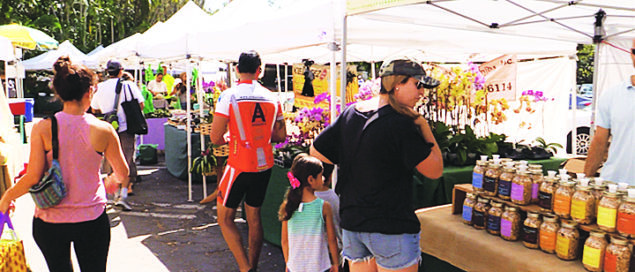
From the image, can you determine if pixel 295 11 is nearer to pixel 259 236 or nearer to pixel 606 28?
pixel 259 236

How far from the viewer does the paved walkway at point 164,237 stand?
4.41 meters

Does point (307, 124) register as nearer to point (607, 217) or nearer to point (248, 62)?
point (248, 62)

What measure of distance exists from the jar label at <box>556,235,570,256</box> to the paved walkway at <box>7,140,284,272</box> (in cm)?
242

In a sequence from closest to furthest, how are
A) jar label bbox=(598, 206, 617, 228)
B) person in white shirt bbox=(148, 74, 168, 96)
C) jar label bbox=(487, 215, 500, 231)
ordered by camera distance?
jar label bbox=(598, 206, 617, 228) → jar label bbox=(487, 215, 500, 231) → person in white shirt bbox=(148, 74, 168, 96)

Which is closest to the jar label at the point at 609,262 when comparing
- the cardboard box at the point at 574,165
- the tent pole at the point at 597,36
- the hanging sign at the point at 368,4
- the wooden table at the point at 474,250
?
the wooden table at the point at 474,250

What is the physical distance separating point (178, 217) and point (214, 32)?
2.23m

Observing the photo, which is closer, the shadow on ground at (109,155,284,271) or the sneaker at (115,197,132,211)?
the shadow on ground at (109,155,284,271)

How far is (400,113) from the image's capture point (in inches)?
85.6

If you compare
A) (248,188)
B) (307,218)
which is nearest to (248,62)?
(248,188)

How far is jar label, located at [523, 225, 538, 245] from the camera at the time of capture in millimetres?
2586

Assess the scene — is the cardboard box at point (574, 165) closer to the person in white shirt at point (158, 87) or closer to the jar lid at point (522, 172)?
the jar lid at point (522, 172)

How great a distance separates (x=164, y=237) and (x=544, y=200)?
12.7ft

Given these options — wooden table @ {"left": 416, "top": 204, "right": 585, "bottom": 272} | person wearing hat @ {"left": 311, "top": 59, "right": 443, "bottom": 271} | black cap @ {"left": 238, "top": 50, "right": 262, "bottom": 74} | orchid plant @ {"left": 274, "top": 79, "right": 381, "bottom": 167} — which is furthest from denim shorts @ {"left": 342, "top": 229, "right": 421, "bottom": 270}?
orchid plant @ {"left": 274, "top": 79, "right": 381, "bottom": 167}

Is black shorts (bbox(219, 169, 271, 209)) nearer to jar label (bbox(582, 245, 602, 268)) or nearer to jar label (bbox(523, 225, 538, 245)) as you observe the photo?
jar label (bbox(523, 225, 538, 245))
